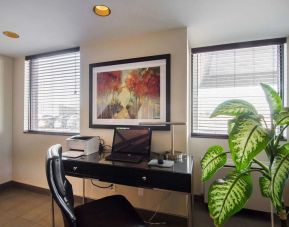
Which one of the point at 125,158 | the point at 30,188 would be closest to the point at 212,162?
the point at 125,158

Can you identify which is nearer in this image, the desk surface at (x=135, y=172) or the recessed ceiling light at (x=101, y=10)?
the desk surface at (x=135, y=172)

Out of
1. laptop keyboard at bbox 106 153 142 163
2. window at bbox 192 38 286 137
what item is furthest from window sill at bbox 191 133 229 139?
laptop keyboard at bbox 106 153 142 163

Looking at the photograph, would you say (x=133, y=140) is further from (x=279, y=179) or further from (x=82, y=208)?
(x=279, y=179)

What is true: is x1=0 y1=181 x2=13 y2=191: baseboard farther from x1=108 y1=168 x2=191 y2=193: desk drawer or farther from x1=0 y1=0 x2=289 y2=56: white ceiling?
x1=108 y1=168 x2=191 y2=193: desk drawer

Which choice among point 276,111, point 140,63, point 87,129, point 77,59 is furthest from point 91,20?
point 276,111

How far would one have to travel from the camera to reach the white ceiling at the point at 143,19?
1.50m

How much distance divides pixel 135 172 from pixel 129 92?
97 cm

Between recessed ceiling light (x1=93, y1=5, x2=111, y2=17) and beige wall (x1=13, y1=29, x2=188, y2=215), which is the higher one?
recessed ceiling light (x1=93, y1=5, x2=111, y2=17)

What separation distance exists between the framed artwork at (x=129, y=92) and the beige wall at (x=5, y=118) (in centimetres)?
153

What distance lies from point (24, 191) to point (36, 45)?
7.12ft

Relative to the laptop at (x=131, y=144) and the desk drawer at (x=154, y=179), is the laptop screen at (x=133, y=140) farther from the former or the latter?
the desk drawer at (x=154, y=179)

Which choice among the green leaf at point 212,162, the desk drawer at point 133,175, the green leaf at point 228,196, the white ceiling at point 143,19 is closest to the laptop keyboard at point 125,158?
the desk drawer at point 133,175

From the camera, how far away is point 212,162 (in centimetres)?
123

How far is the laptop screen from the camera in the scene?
72.0 inches
